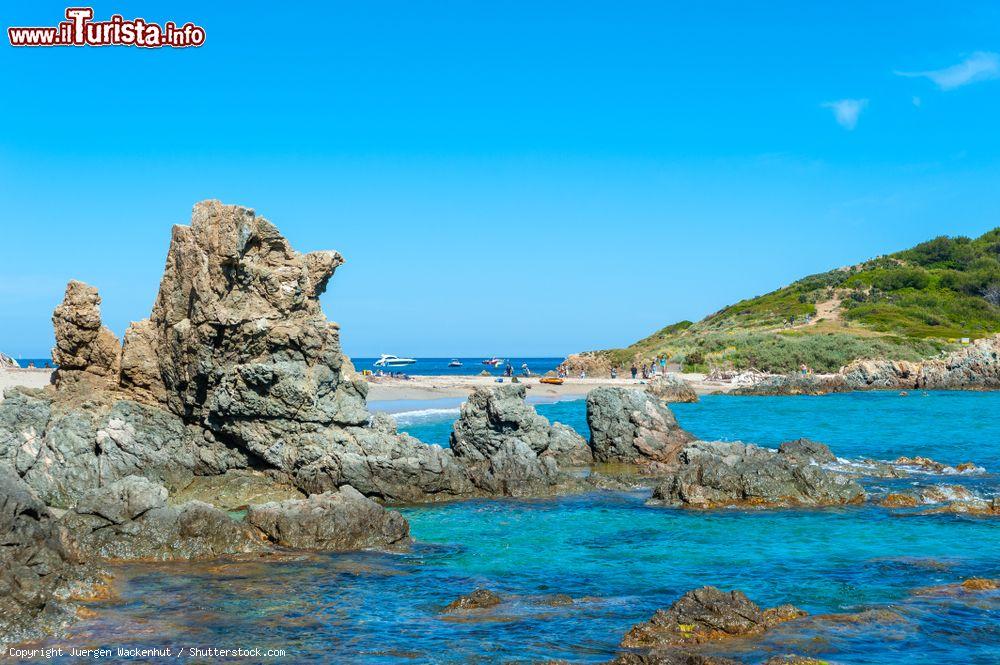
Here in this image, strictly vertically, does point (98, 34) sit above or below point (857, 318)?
above

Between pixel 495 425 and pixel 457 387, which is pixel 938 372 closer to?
pixel 457 387

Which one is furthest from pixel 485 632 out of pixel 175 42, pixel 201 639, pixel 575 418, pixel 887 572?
pixel 575 418

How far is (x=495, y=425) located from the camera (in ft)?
86.4

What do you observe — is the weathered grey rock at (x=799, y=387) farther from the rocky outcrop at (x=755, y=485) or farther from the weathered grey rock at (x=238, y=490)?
the weathered grey rock at (x=238, y=490)

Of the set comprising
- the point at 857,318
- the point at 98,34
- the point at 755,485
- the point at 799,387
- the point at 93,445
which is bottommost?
the point at 755,485

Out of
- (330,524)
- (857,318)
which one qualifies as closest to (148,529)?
(330,524)

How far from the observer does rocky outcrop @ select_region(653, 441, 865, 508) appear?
72.2ft

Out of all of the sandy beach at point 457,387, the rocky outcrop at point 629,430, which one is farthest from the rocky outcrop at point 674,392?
the rocky outcrop at point 629,430

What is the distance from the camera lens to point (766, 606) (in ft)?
43.3

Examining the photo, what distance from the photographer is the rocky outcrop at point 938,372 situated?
6700 centimetres

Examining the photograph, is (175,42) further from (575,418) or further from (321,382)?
(575,418)

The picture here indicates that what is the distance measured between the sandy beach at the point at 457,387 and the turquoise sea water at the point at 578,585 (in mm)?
40758

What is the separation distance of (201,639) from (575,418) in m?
36.6

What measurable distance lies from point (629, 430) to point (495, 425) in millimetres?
6225
